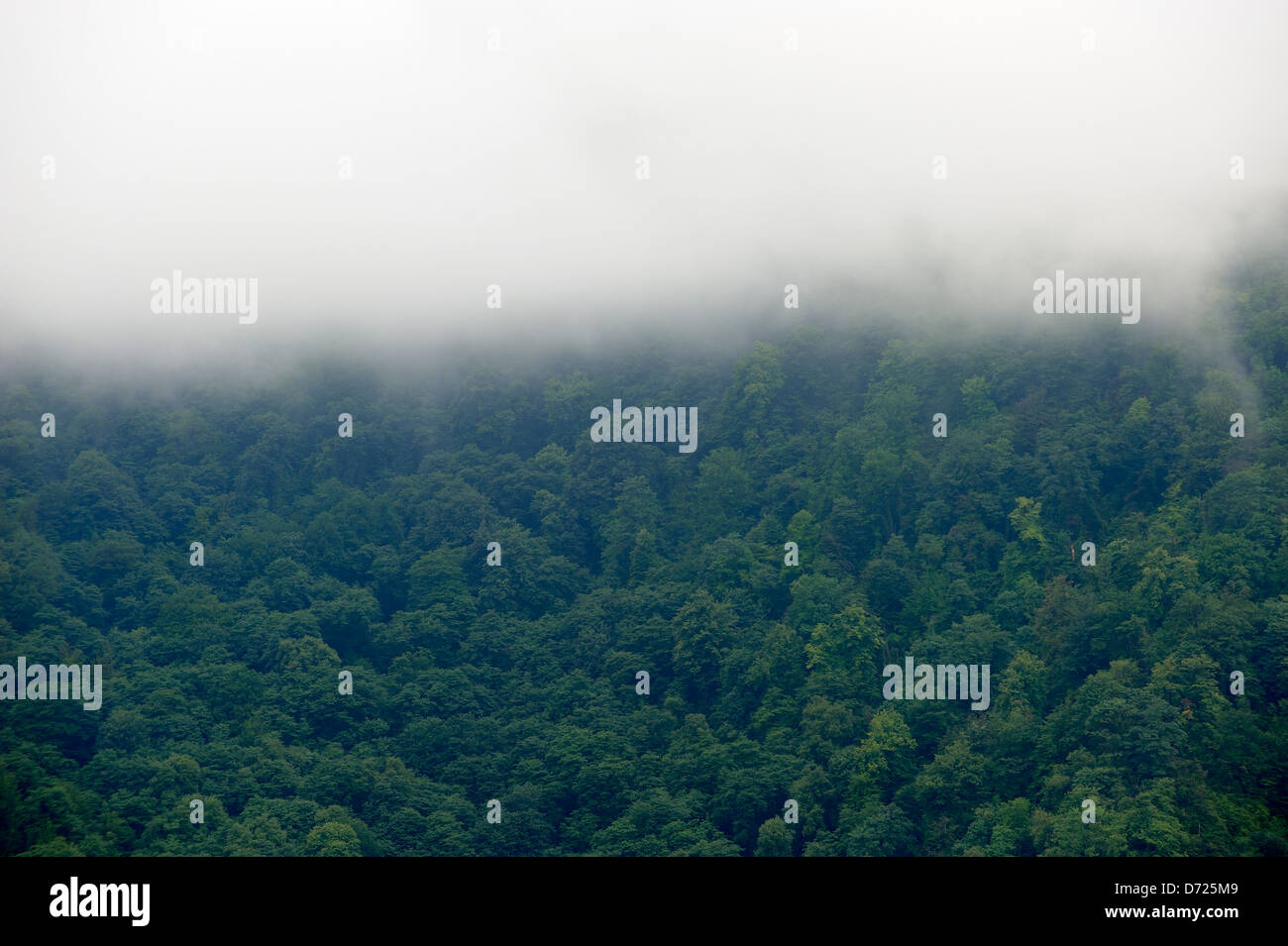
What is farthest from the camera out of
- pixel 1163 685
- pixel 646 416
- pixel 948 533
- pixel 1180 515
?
pixel 646 416

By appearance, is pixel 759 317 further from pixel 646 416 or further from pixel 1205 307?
pixel 1205 307

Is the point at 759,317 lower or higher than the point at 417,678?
higher

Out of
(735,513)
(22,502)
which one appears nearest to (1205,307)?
(735,513)

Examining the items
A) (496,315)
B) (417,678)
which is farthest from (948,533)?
(496,315)
